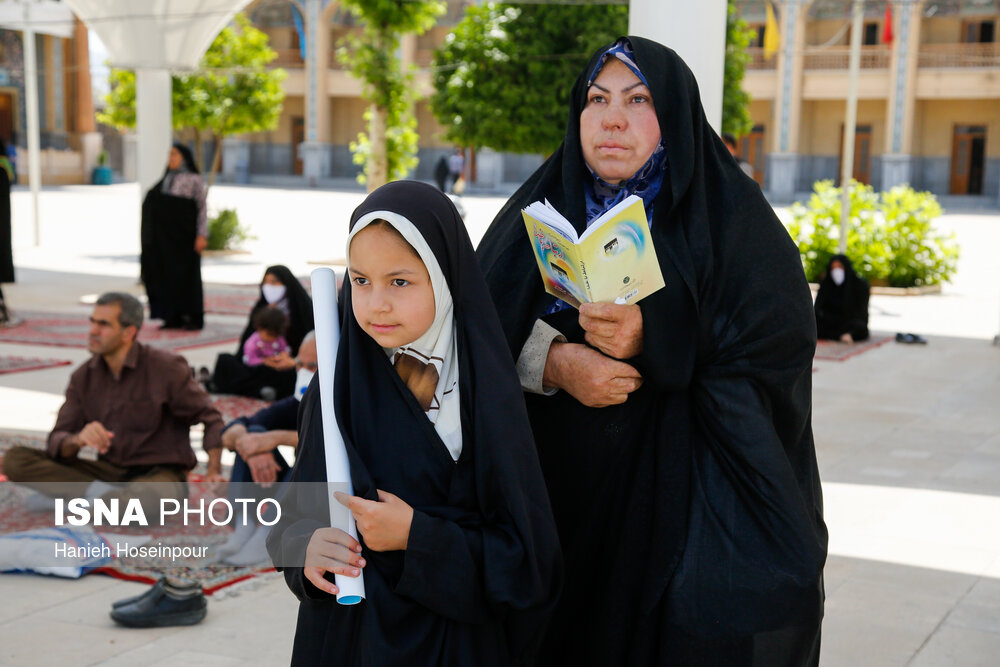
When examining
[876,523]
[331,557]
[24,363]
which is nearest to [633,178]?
[331,557]

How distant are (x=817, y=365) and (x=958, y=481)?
2931 mm

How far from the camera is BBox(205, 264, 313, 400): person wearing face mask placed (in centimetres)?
539

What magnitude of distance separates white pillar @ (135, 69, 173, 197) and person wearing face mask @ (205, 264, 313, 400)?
14.8 ft

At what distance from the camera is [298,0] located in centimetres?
2981

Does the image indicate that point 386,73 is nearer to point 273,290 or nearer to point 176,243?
point 176,243

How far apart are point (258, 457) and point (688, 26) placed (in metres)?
1.91

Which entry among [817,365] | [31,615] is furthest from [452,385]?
[817,365]

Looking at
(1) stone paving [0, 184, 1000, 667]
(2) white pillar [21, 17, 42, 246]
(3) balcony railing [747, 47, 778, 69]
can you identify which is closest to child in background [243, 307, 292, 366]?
(1) stone paving [0, 184, 1000, 667]

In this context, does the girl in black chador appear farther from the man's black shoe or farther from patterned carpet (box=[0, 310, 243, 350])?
patterned carpet (box=[0, 310, 243, 350])

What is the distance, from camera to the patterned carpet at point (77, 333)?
24.6 ft

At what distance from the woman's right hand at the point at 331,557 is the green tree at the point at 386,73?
36.4 feet

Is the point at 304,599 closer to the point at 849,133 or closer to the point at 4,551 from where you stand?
the point at 4,551

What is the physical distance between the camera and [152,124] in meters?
10.1

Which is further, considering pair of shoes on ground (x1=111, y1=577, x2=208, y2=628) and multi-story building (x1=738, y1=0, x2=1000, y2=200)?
multi-story building (x1=738, y1=0, x2=1000, y2=200)
